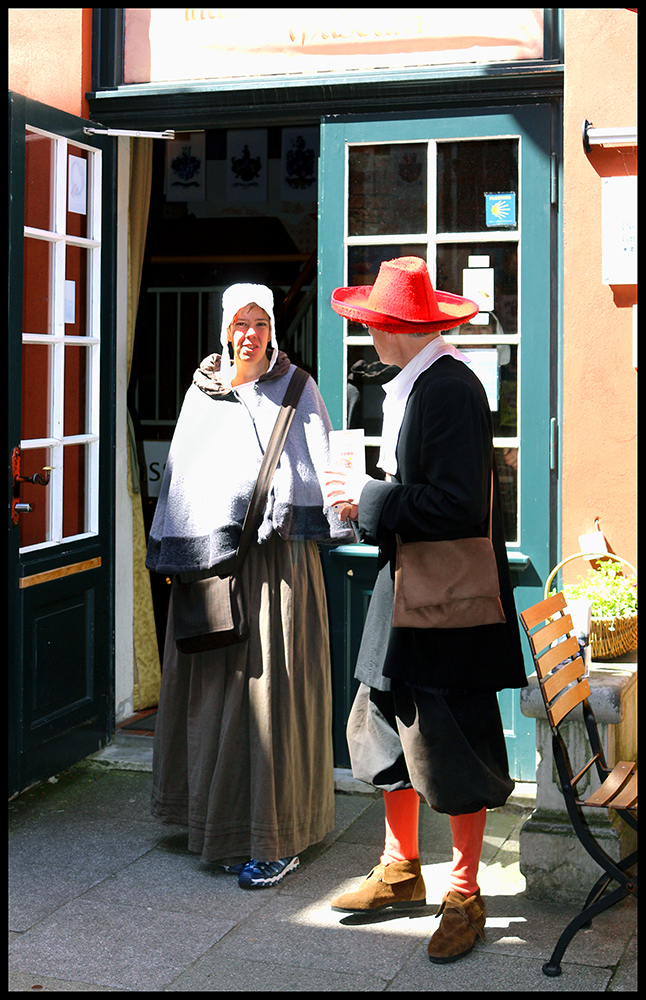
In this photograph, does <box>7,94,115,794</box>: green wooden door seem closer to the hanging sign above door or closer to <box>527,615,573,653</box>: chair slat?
the hanging sign above door

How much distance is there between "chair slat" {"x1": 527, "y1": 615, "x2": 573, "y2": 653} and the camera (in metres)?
3.43

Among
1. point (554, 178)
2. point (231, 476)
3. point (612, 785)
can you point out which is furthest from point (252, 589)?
point (554, 178)

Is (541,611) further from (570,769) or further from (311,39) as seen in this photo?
(311,39)

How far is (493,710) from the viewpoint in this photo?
11.2ft

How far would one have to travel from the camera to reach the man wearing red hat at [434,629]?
325 cm

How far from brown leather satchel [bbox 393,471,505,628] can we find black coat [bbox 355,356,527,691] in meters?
0.05

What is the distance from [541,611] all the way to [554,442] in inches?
49.9

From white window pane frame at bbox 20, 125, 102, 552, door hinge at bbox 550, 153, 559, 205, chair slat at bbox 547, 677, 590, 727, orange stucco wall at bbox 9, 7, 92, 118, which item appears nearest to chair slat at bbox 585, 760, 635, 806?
chair slat at bbox 547, 677, 590, 727

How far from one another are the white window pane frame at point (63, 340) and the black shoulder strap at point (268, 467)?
4.25 ft

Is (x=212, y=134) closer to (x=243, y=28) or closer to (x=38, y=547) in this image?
(x=243, y=28)

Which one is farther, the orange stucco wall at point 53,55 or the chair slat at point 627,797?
the orange stucco wall at point 53,55

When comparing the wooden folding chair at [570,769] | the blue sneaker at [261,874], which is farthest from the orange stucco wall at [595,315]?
the blue sneaker at [261,874]

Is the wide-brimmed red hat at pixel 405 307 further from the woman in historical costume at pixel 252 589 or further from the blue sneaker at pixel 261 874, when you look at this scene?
the blue sneaker at pixel 261 874

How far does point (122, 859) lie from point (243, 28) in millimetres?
3554
